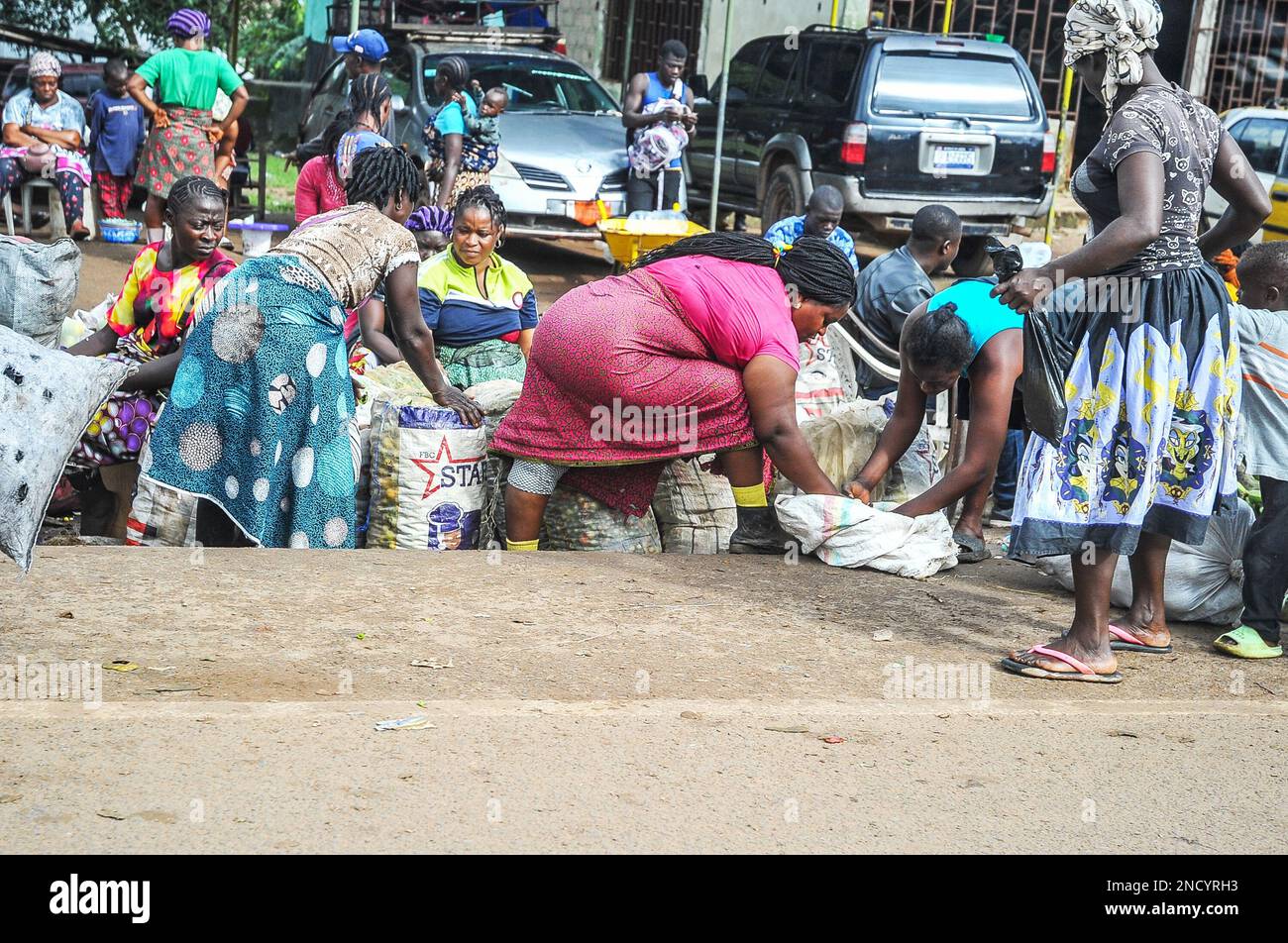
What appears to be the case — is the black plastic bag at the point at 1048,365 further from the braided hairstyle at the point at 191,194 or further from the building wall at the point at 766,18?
the building wall at the point at 766,18

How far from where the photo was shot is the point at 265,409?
493cm

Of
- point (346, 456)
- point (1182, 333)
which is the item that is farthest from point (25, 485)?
point (1182, 333)

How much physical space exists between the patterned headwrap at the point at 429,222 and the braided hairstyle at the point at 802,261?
3.39 metres

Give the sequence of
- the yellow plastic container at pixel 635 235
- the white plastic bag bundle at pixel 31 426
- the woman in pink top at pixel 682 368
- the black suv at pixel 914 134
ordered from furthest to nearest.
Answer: the black suv at pixel 914 134 → the yellow plastic container at pixel 635 235 → the woman in pink top at pixel 682 368 → the white plastic bag bundle at pixel 31 426

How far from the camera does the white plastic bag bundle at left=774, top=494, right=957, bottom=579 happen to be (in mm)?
5004

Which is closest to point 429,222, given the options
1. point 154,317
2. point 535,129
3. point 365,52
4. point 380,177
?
point 365,52

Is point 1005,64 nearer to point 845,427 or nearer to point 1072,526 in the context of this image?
point 845,427

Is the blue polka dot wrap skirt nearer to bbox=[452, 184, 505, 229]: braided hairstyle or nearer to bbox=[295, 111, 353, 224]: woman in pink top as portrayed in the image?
bbox=[452, 184, 505, 229]: braided hairstyle

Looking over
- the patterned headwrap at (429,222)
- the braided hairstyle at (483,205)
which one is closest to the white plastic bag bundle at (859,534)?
the braided hairstyle at (483,205)

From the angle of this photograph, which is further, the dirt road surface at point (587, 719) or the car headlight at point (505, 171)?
the car headlight at point (505, 171)

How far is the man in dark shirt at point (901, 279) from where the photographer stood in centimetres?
660

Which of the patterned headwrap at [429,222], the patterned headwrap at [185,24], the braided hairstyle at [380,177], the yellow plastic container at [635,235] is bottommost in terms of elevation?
the yellow plastic container at [635,235]

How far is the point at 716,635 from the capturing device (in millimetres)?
4359

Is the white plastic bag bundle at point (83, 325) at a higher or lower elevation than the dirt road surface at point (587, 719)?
higher
